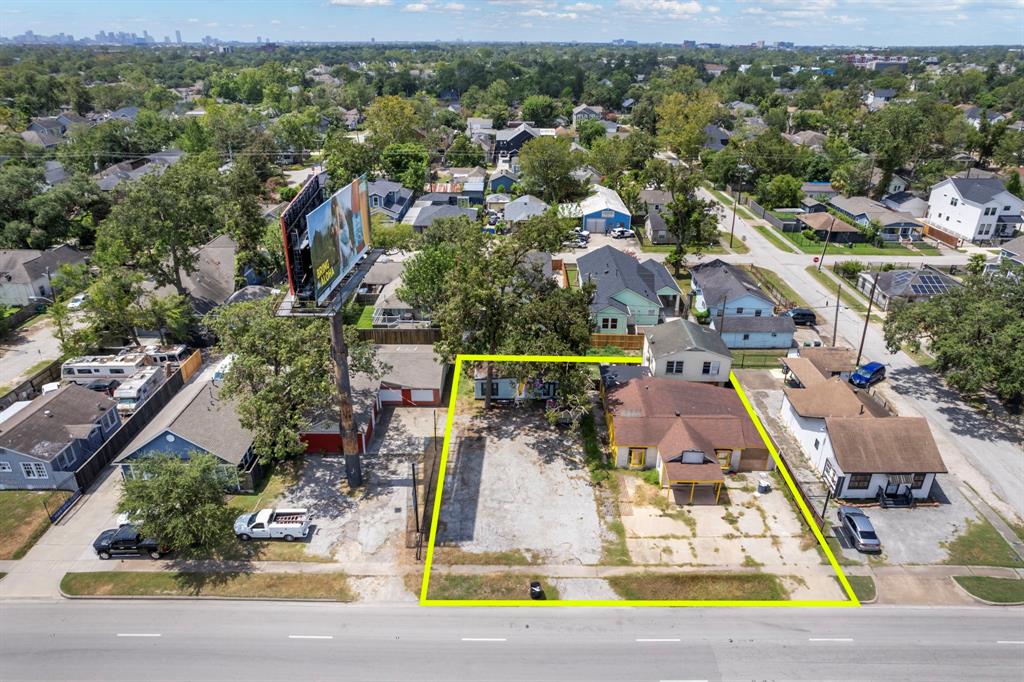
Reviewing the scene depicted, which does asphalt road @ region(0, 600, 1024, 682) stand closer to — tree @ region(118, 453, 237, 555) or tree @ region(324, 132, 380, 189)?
tree @ region(118, 453, 237, 555)

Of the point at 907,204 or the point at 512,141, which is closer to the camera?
the point at 907,204

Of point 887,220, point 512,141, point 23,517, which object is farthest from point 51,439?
point 512,141

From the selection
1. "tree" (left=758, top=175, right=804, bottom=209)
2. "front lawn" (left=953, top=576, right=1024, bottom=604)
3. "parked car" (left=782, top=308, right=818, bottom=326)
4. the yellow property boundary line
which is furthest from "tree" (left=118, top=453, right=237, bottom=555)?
"tree" (left=758, top=175, right=804, bottom=209)

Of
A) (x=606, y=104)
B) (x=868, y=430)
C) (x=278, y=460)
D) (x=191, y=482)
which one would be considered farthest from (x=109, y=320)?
(x=606, y=104)

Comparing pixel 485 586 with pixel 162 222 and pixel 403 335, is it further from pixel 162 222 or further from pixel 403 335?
pixel 162 222

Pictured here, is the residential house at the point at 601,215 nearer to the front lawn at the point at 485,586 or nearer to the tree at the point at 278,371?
the tree at the point at 278,371
